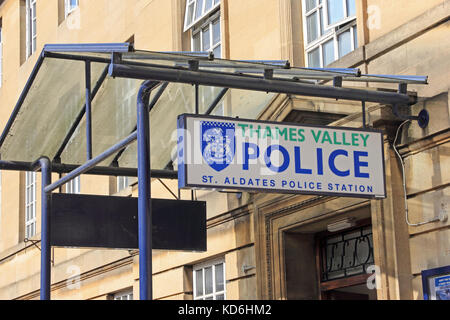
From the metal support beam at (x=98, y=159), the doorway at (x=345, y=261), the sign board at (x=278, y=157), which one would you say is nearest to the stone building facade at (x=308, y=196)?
the doorway at (x=345, y=261)

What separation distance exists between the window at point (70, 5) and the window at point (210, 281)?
27.8 feet

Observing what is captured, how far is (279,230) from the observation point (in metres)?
12.3

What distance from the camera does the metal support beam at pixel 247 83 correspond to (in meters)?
8.27

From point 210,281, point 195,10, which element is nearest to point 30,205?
point 195,10

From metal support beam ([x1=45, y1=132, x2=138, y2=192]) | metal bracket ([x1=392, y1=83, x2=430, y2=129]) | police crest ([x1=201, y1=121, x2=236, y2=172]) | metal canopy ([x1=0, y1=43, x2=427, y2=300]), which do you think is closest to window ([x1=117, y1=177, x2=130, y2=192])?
metal canopy ([x1=0, y1=43, x2=427, y2=300])

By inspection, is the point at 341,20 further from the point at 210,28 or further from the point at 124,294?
the point at 124,294

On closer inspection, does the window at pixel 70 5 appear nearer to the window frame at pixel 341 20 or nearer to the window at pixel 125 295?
the window at pixel 125 295

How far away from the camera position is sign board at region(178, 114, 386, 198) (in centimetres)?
861

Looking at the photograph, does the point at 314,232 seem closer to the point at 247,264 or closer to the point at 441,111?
the point at 247,264

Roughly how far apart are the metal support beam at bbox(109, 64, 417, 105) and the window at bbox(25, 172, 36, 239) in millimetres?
13863

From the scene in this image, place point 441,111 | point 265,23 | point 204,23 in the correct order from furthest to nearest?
point 204,23
point 265,23
point 441,111

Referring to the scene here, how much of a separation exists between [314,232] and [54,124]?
11.9 feet
